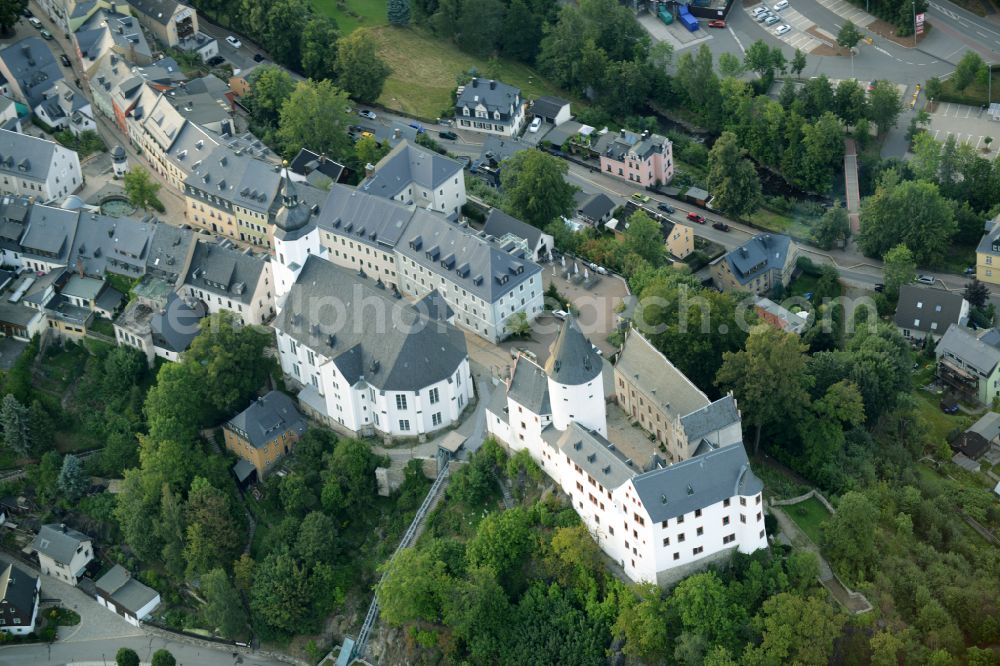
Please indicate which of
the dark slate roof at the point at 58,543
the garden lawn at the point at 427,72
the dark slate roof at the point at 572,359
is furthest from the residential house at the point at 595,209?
the dark slate roof at the point at 58,543

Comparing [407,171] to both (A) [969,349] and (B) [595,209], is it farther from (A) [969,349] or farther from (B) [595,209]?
(A) [969,349]

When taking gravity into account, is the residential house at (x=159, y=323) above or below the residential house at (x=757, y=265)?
above

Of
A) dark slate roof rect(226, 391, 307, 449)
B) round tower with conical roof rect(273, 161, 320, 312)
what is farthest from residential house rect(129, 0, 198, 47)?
dark slate roof rect(226, 391, 307, 449)

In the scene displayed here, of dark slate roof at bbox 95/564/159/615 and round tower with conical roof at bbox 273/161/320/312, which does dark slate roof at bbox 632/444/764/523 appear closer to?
round tower with conical roof at bbox 273/161/320/312

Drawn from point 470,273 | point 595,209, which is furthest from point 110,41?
point 470,273

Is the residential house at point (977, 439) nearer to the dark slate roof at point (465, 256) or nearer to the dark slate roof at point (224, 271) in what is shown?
the dark slate roof at point (465, 256)

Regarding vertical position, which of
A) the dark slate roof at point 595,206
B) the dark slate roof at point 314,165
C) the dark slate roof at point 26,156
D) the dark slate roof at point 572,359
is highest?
the dark slate roof at point 572,359

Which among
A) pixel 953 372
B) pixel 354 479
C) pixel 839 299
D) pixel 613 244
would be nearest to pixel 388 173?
pixel 613 244
